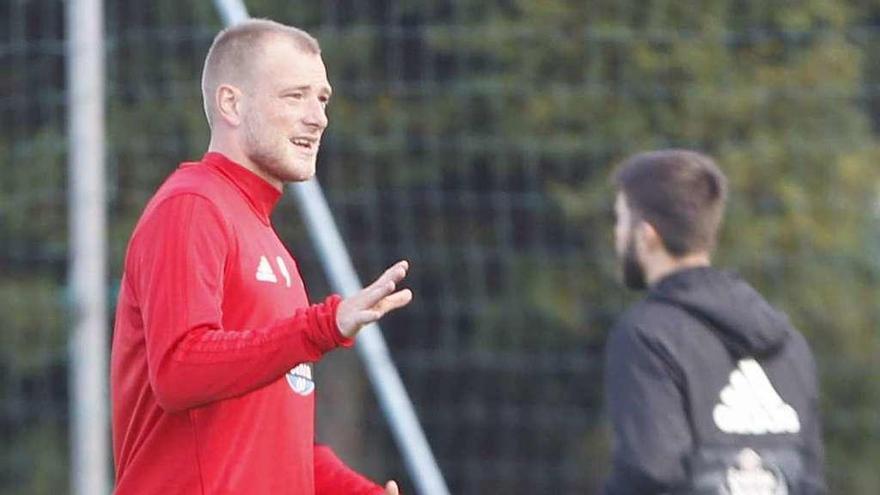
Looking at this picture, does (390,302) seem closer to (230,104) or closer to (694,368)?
(230,104)

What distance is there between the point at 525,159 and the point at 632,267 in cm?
340

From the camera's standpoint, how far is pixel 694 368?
13.9 feet

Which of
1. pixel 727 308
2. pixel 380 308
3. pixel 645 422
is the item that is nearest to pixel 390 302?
pixel 380 308

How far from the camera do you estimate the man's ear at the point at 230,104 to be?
3762mm

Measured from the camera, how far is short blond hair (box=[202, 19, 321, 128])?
12.3 ft

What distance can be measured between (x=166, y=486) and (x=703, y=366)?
127 centimetres

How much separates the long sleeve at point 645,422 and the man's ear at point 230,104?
104 centimetres

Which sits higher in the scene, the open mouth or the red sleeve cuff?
the open mouth

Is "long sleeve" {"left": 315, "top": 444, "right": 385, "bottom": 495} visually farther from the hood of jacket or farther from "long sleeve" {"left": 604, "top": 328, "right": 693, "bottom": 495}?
the hood of jacket

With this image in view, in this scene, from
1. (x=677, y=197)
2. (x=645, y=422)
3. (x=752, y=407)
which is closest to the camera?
(x=645, y=422)

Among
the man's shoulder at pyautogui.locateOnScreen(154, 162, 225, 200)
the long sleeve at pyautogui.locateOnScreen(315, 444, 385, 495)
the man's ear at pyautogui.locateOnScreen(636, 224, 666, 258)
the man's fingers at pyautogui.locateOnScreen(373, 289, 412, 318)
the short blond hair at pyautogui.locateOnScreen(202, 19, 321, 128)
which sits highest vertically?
the short blond hair at pyautogui.locateOnScreen(202, 19, 321, 128)

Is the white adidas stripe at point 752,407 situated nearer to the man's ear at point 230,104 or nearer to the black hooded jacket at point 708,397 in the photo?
the black hooded jacket at point 708,397

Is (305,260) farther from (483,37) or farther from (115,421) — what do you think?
(115,421)

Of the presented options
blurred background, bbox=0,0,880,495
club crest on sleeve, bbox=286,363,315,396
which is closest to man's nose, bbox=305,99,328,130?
club crest on sleeve, bbox=286,363,315,396
